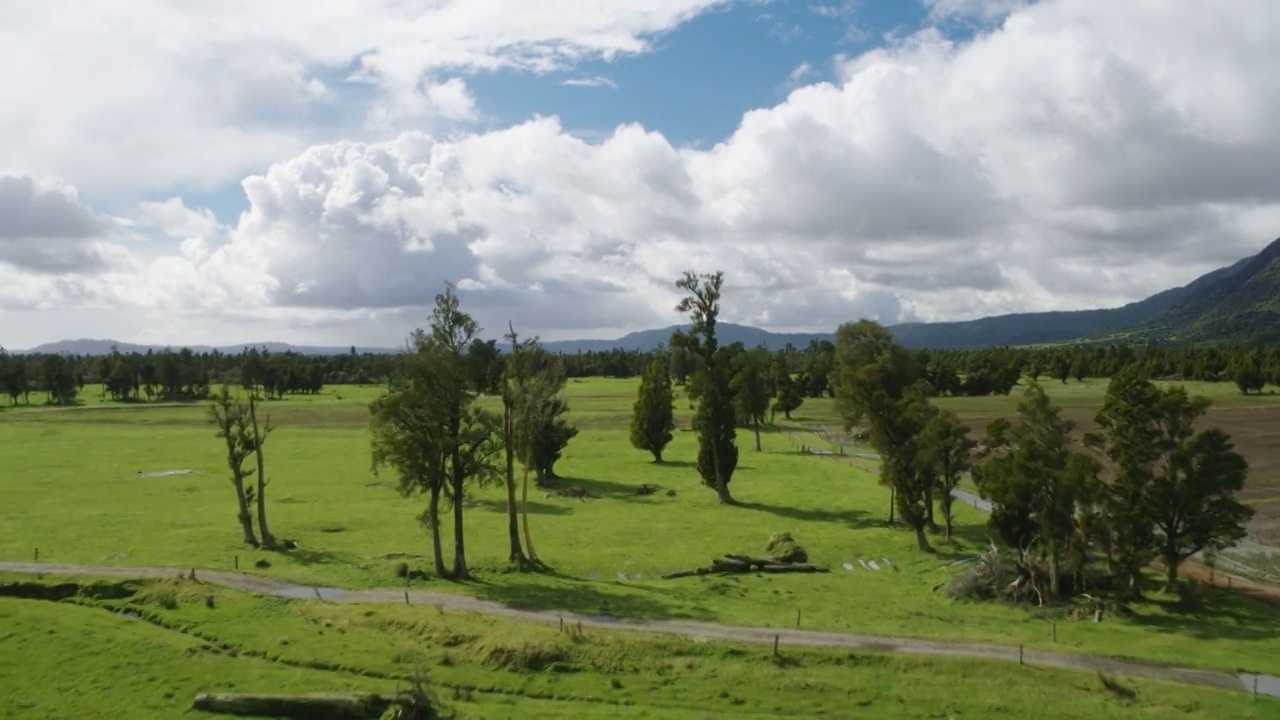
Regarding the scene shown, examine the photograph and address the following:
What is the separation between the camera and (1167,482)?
36.7 m

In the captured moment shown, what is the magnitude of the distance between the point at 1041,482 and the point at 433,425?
94.1 feet

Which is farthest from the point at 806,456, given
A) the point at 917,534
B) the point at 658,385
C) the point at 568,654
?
the point at 568,654

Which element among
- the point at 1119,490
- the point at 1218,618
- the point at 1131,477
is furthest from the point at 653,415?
the point at 1218,618

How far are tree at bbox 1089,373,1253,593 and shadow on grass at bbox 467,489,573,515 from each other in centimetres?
3416

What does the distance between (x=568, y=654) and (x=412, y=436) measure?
16.2 meters

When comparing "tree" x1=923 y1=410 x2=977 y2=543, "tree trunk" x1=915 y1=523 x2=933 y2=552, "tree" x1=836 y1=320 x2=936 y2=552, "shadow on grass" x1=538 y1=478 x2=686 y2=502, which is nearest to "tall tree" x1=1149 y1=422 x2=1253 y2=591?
"tree" x1=923 y1=410 x2=977 y2=543

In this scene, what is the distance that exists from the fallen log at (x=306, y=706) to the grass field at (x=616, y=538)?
2409 mm

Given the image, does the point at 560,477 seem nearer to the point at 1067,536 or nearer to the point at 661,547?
the point at 661,547

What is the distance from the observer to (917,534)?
4859 centimetres

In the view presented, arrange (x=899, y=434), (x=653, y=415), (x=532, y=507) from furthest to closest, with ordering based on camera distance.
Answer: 1. (x=653, y=415)
2. (x=532, y=507)
3. (x=899, y=434)

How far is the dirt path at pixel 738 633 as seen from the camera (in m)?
A: 27.9

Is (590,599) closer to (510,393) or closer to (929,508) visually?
(510,393)

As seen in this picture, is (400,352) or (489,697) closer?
(489,697)

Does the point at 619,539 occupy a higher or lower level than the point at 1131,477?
lower
